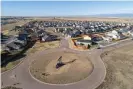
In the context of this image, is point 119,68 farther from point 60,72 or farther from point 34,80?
point 34,80

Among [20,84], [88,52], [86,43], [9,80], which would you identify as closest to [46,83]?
[20,84]

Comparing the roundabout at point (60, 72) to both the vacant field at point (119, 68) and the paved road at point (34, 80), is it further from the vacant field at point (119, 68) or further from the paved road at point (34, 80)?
the vacant field at point (119, 68)

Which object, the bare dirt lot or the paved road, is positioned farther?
the bare dirt lot

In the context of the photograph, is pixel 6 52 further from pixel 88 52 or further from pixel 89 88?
pixel 89 88

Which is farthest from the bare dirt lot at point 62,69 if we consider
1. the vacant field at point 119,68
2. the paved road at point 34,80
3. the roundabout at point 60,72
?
the vacant field at point 119,68

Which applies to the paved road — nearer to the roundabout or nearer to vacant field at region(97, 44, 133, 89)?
the roundabout

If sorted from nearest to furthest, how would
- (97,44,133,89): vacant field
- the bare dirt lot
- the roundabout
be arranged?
(97,44,133,89): vacant field, the roundabout, the bare dirt lot

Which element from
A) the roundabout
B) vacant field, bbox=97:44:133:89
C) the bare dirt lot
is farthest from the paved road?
vacant field, bbox=97:44:133:89
